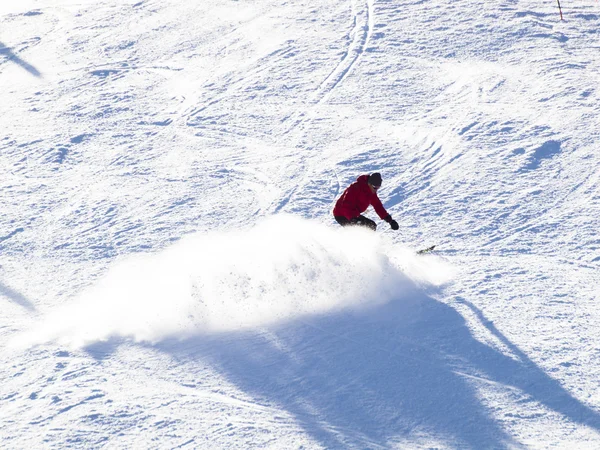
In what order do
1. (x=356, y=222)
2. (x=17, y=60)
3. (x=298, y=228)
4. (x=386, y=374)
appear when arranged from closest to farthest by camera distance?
(x=386, y=374) < (x=356, y=222) < (x=298, y=228) < (x=17, y=60)

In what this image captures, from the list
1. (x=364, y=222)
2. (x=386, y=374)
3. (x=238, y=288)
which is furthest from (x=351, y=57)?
(x=386, y=374)

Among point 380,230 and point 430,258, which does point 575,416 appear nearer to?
point 430,258

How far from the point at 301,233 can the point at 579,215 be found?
3.56 metres

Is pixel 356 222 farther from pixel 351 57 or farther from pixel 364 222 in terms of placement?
pixel 351 57

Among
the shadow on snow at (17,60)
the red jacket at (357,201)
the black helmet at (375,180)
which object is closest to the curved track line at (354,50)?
the red jacket at (357,201)

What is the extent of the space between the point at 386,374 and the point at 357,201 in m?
2.54

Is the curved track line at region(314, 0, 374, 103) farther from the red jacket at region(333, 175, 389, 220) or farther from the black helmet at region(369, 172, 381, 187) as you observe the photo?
the black helmet at region(369, 172, 381, 187)

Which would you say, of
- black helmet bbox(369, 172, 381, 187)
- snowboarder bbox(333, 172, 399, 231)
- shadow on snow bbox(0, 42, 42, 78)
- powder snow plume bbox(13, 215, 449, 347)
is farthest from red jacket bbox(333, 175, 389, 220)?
shadow on snow bbox(0, 42, 42, 78)

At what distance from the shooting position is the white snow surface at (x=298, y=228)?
724cm

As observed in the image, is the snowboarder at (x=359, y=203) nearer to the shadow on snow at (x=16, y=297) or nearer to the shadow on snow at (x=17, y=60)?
the shadow on snow at (x=16, y=297)

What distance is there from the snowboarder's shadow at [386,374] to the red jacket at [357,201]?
1.22m

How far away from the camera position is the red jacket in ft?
30.6

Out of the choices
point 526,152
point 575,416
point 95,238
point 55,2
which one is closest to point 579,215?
point 526,152

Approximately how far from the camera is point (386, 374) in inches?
297
